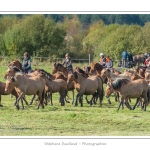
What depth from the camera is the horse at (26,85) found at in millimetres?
21438

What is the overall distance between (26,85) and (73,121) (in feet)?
13.3

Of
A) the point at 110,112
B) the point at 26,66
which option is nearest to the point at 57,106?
the point at 110,112

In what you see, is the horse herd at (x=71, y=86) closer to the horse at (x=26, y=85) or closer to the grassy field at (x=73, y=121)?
the horse at (x=26, y=85)

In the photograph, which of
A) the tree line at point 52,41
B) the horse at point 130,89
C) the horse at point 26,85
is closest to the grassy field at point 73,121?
the horse at point 130,89

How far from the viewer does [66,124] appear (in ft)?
57.7

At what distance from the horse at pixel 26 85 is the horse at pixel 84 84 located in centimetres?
161

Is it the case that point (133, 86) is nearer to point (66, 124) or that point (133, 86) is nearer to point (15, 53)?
point (66, 124)

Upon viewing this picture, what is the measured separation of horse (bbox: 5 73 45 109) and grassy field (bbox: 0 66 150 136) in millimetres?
607

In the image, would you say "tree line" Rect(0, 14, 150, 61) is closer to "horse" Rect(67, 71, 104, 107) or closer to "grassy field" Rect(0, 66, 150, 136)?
"horse" Rect(67, 71, 104, 107)

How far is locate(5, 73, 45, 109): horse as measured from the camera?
2144cm

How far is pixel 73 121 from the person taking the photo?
18266 mm

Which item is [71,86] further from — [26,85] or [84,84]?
[26,85]

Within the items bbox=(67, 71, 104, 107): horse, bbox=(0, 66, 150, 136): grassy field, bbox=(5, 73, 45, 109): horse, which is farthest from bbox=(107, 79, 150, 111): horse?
bbox=(5, 73, 45, 109): horse

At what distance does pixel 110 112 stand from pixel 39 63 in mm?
25275
